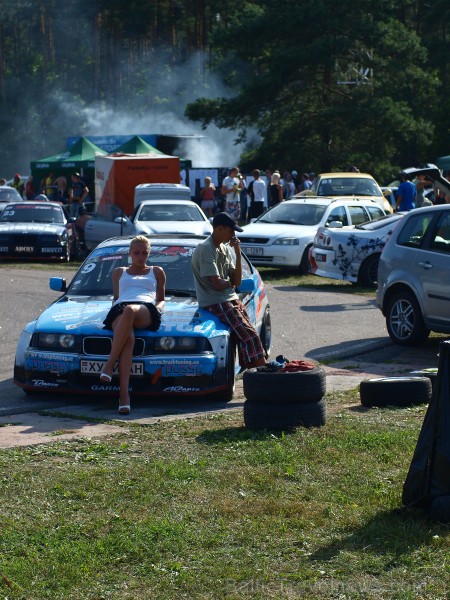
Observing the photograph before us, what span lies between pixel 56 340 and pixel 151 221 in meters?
15.5

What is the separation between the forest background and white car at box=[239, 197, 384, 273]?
66.7 feet

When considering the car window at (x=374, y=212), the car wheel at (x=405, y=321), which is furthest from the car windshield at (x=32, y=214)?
the car wheel at (x=405, y=321)

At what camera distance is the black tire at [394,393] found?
9102mm

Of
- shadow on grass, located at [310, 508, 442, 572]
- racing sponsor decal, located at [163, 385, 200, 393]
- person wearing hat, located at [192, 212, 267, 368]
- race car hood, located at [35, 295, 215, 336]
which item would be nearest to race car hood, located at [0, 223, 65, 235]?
race car hood, located at [35, 295, 215, 336]

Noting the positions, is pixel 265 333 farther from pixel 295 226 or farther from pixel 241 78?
pixel 241 78

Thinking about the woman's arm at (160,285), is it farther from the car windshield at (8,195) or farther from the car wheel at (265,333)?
the car windshield at (8,195)

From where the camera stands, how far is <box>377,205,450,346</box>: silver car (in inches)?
496

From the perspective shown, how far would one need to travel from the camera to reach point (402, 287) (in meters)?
13.2

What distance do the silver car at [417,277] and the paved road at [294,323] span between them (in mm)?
523

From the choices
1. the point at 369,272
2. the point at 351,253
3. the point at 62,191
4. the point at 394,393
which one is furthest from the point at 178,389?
the point at 62,191

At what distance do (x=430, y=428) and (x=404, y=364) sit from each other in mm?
Result: 6282

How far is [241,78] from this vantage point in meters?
76.3

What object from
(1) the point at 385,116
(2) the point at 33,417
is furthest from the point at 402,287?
(1) the point at 385,116

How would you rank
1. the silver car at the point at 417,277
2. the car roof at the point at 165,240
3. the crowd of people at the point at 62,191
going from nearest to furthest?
the car roof at the point at 165,240
the silver car at the point at 417,277
the crowd of people at the point at 62,191
